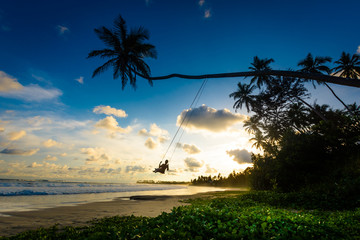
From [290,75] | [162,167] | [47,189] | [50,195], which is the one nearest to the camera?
[290,75]

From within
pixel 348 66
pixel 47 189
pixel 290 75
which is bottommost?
pixel 47 189

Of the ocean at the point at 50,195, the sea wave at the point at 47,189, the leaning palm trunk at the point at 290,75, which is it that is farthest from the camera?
the sea wave at the point at 47,189

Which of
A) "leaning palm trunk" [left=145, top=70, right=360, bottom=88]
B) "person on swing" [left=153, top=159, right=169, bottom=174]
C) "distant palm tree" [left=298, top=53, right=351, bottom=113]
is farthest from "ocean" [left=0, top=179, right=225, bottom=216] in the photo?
"distant palm tree" [left=298, top=53, right=351, bottom=113]

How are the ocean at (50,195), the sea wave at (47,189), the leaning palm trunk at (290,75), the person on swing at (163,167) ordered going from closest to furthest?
the leaning palm trunk at (290,75), the ocean at (50,195), the person on swing at (163,167), the sea wave at (47,189)

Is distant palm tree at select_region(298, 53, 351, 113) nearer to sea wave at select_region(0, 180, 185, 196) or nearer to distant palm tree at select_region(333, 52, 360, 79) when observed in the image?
distant palm tree at select_region(333, 52, 360, 79)

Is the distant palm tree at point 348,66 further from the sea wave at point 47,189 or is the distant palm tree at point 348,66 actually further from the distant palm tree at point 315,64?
the sea wave at point 47,189

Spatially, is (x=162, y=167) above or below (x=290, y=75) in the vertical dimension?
below

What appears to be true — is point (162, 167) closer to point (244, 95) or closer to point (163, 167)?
point (163, 167)

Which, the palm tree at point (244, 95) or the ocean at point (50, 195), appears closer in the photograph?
the ocean at point (50, 195)

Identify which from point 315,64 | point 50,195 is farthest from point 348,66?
A: point 50,195

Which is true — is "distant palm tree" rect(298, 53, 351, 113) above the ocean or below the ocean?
above

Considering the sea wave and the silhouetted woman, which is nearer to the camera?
the silhouetted woman

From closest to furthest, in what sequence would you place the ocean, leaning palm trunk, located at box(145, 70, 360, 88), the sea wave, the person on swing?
leaning palm trunk, located at box(145, 70, 360, 88) → the ocean → the person on swing → the sea wave

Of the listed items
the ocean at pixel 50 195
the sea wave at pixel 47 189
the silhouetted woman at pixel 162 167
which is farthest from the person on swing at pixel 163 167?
the sea wave at pixel 47 189
